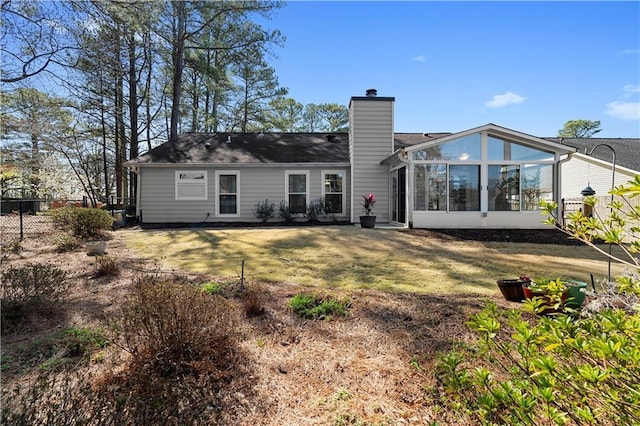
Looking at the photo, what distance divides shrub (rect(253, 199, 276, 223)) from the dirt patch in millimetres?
8001

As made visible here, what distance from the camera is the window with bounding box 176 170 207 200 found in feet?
41.1

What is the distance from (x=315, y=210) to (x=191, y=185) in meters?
4.96

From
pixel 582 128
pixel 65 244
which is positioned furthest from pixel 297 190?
pixel 582 128

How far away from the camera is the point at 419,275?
17.2ft

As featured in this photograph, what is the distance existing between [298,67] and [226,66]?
505cm

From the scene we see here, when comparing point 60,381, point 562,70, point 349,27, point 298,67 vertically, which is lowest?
point 60,381

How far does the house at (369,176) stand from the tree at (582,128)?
3011cm

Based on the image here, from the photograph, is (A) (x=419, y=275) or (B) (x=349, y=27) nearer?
(A) (x=419, y=275)

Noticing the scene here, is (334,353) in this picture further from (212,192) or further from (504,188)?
(212,192)

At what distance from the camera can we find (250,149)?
1382 centimetres

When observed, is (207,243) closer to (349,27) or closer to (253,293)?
(253,293)

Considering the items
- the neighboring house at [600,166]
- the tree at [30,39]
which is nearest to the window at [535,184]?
the neighboring house at [600,166]

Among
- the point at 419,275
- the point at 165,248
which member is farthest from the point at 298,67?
the point at 419,275

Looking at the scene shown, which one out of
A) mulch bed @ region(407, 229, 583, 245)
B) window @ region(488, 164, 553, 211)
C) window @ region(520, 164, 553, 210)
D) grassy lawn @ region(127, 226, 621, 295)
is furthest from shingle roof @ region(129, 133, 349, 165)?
window @ region(520, 164, 553, 210)
